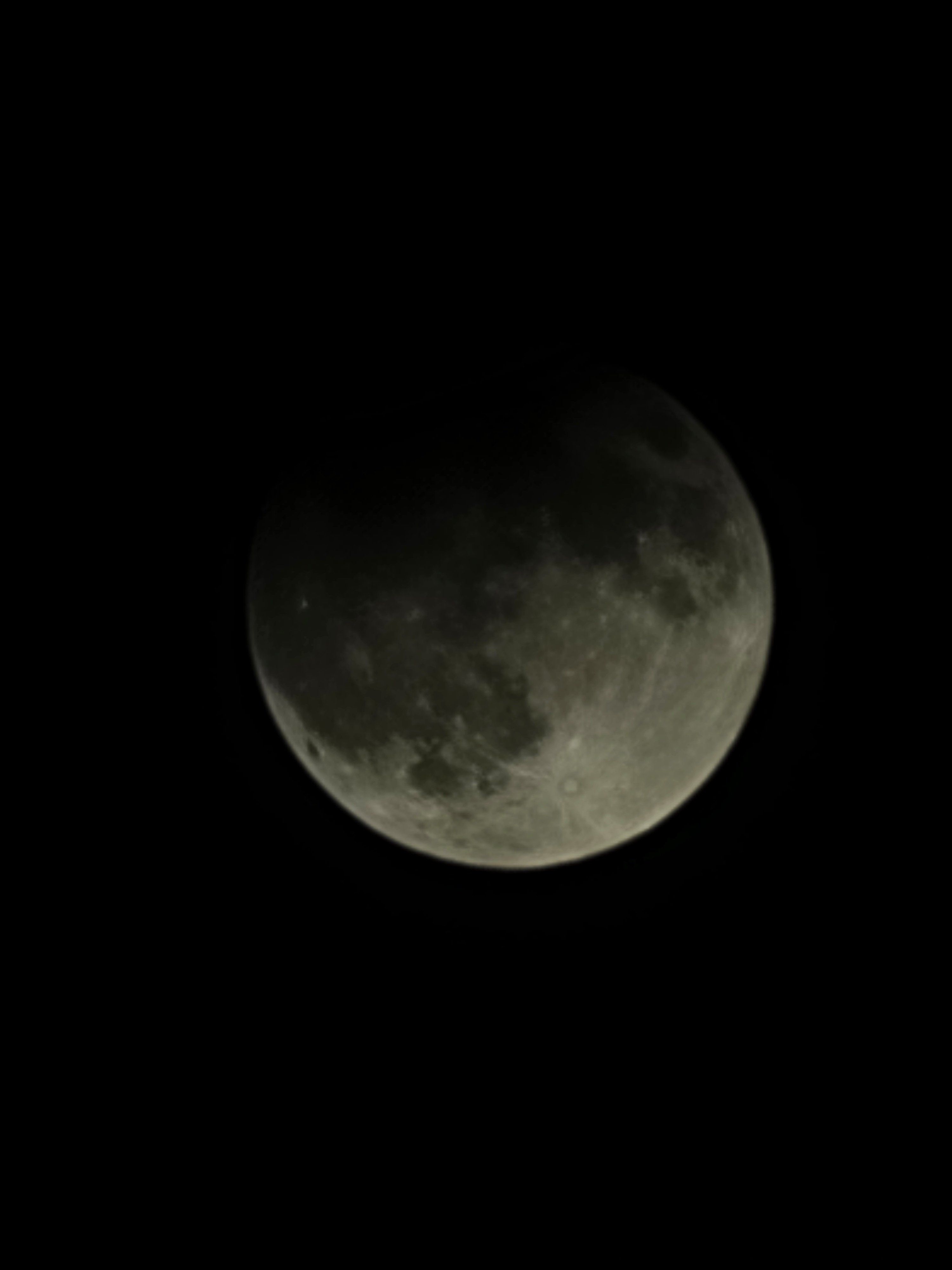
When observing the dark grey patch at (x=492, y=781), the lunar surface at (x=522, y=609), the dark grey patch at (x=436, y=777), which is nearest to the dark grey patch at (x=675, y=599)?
the lunar surface at (x=522, y=609)

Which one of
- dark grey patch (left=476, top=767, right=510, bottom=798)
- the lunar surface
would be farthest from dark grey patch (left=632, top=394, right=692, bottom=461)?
dark grey patch (left=476, top=767, right=510, bottom=798)

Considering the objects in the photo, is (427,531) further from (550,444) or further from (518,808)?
(518,808)

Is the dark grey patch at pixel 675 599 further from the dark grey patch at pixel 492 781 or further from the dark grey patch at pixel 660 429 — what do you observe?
the dark grey patch at pixel 492 781

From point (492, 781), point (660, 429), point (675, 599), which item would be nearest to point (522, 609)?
point (675, 599)

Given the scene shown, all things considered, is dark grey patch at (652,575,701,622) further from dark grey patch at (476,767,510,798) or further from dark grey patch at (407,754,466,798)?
dark grey patch at (407,754,466,798)

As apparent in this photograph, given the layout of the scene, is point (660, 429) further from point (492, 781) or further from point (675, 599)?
point (492, 781)

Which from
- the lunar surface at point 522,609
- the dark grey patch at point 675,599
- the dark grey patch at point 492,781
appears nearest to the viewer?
the lunar surface at point 522,609
